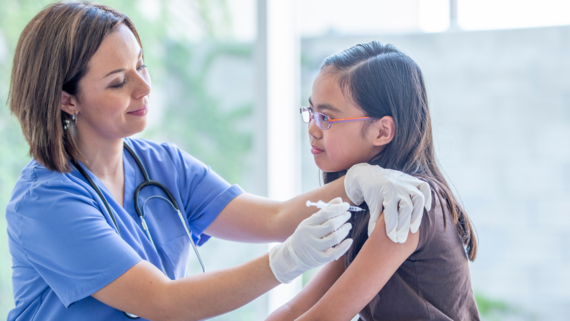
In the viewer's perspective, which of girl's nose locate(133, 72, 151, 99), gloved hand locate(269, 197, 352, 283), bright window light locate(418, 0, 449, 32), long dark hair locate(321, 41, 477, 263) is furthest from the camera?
bright window light locate(418, 0, 449, 32)

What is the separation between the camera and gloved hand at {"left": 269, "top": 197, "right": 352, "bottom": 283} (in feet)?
3.23

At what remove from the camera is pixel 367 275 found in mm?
1026

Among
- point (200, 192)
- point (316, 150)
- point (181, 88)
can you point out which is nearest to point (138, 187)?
point (200, 192)

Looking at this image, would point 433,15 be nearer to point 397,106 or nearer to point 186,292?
point 397,106

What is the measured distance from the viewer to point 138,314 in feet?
3.56

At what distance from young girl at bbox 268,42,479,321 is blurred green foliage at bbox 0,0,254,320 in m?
1.38

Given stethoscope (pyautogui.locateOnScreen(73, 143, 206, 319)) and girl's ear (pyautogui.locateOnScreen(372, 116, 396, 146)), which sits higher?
girl's ear (pyautogui.locateOnScreen(372, 116, 396, 146))

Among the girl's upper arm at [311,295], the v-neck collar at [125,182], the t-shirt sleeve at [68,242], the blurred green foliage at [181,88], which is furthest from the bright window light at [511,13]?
the t-shirt sleeve at [68,242]

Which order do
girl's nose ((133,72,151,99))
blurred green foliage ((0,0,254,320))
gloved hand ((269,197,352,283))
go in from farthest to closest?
blurred green foliage ((0,0,254,320)) → girl's nose ((133,72,151,99)) → gloved hand ((269,197,352,283))

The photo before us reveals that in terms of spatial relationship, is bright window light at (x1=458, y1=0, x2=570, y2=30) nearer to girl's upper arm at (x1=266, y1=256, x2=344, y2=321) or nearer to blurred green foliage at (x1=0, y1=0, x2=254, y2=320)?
blurred green foliage at (x1=0, y1=0, x2=254, y2=320)

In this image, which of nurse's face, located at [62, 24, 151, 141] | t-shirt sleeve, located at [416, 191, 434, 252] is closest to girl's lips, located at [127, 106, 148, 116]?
nurse's face, located at [62, 24, 151, 141]

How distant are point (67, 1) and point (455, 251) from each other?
1.29 meters

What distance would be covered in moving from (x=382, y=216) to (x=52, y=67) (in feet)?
3.16

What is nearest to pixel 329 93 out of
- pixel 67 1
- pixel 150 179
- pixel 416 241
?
pixel 416 241
